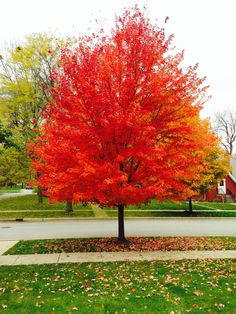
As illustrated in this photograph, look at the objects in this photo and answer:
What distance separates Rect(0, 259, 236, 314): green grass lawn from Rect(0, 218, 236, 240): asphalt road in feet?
21.8

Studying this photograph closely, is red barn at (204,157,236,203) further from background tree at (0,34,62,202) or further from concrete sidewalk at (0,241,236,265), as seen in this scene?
concrete sidewalk at (0,241,236,265)

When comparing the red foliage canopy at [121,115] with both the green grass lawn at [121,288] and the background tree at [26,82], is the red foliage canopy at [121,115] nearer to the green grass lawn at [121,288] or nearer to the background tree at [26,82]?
the green grass lawn at [121,288]

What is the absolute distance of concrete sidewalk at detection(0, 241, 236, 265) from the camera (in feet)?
35.6

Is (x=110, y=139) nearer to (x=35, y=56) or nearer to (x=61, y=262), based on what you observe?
(x=61, y=262)

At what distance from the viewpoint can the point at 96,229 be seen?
18.9 meters

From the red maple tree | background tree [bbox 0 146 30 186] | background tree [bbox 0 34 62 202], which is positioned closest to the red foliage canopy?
the red maple tree

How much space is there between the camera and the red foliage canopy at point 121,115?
440 inches

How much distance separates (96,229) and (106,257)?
7.53 m

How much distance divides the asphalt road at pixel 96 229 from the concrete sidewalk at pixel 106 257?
4534 millimetres

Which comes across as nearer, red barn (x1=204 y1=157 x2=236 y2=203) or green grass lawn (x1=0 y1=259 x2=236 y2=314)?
green grass lawn (x1=0 y1=259 x2=236 y2=314)

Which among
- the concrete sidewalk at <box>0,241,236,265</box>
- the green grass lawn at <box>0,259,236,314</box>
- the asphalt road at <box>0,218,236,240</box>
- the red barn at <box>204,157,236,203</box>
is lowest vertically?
the green grass lawn at <box>0,259,236,314</box>

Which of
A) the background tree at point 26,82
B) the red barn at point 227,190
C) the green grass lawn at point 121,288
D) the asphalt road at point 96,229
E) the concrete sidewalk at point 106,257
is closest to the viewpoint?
the green grass lawn at point 121,288

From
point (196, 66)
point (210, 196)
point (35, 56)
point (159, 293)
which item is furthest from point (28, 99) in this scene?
point (210, 196)

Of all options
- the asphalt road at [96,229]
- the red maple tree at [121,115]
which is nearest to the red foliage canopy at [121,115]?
the red maple tree at [121,115]
